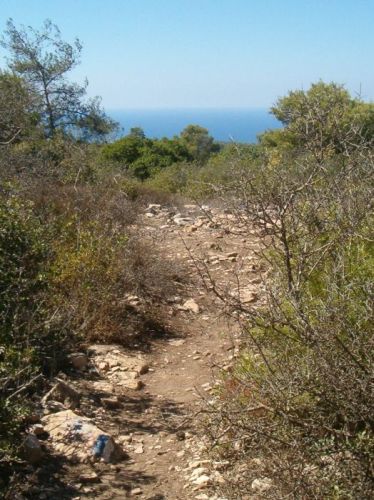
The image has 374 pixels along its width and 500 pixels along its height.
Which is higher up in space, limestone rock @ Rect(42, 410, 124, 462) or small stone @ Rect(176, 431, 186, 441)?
limestone rock @ Rect(42, 410, 124, 462)

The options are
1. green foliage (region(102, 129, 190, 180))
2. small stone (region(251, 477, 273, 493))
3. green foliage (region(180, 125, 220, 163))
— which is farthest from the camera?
green foliage (region(180, 125, 220, 163))

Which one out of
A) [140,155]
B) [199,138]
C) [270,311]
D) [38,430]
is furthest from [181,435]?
[199,138]

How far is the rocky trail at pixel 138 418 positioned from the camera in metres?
3.56

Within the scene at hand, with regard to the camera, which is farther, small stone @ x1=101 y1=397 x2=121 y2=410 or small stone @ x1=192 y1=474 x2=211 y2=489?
small stone @ x1=101 y1=397 x2=121 y2=410

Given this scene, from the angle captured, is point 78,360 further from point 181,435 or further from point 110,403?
point 181,435

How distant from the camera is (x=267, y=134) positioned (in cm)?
2205

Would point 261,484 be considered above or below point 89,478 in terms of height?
above

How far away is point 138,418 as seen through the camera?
453 cm

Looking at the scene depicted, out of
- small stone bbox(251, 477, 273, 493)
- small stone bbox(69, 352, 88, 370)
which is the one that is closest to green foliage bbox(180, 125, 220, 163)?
small stone bbox(69, 352, 88, 370)

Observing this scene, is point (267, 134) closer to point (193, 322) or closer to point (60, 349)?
point (193, 322)

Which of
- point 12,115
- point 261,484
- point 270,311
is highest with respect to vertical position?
point 12,115

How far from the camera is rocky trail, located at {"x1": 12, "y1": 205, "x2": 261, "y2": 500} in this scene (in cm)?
356

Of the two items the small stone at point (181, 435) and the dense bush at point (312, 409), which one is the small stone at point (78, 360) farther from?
the dense bush at point (312, 409)

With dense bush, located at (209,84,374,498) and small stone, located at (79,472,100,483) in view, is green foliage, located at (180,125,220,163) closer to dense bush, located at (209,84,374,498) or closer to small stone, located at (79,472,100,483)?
small stone, located at (79,472,100,483)
